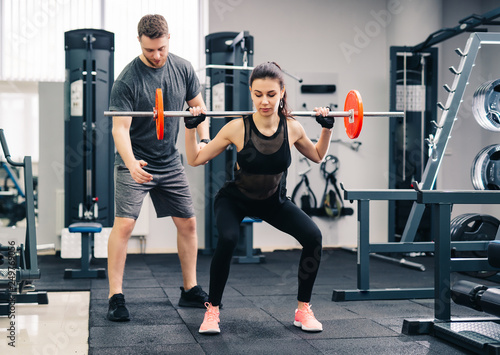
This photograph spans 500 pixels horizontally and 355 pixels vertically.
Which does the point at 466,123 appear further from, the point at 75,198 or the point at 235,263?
the point at 75,198

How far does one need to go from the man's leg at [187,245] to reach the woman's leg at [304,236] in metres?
0.56

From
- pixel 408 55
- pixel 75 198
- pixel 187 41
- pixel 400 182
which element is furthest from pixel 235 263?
pixel 408 55

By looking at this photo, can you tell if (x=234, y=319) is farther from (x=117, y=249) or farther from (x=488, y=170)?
(x=488, y=170)

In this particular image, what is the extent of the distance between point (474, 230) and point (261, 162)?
1943mm

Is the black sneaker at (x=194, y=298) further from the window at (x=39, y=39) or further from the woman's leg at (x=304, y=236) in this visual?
the window at (x=39, y=39)

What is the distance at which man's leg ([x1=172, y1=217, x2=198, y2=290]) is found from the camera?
286cm

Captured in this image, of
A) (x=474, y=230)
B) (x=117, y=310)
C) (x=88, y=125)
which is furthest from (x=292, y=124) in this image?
(x=88, y=125)

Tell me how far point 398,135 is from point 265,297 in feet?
9.18

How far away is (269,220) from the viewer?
2.46 m

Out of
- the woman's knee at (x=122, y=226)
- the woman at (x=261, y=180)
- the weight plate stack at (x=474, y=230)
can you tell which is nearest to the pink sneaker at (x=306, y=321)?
the woman at (x=261, y=180)

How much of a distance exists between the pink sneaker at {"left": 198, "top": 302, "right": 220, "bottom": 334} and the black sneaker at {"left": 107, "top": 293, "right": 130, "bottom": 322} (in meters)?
0.41

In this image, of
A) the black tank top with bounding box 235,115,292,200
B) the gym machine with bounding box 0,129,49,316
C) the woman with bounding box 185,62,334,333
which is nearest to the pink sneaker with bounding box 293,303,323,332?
the woman with bounding box 185,62,334,333

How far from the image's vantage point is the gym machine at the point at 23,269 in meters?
2.64

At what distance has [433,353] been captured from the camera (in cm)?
212
